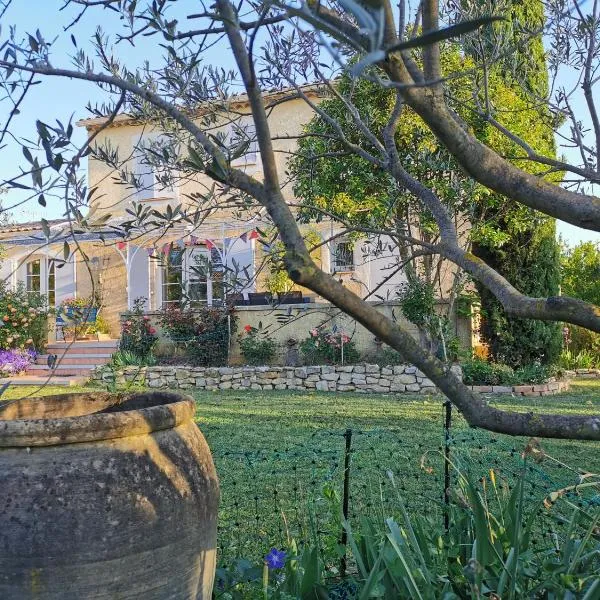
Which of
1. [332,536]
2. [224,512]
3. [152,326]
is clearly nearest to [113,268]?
[152,326]

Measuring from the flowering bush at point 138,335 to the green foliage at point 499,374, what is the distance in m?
7.16

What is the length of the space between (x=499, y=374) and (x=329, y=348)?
3.39 meters

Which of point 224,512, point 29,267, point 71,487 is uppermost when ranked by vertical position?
point 29,267

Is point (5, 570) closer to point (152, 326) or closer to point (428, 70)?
point (428, 70)

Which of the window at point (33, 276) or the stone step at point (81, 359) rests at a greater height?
the window at point (33, 276)

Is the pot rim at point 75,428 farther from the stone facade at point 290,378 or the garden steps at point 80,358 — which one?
the garden steps at point 80,358

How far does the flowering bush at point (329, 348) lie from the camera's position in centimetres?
1341

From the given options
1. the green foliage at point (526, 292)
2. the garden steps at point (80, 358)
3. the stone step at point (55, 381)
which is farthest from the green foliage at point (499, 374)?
the garden steps at point (80, 358)

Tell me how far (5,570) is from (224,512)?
297cm

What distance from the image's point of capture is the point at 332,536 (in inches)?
139

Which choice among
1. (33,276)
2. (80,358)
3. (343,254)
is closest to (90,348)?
(80,358)

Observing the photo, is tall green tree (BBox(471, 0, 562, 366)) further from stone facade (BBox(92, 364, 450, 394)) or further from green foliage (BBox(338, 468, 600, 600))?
green foliage (BBox(338, 468, 600, 600))

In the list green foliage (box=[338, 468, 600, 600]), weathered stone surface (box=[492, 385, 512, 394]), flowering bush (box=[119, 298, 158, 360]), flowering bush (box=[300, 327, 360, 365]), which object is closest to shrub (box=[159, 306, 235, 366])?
flowering bush (box=[119, 298, 158, 360])

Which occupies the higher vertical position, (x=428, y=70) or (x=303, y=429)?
(x=428, y=70)
